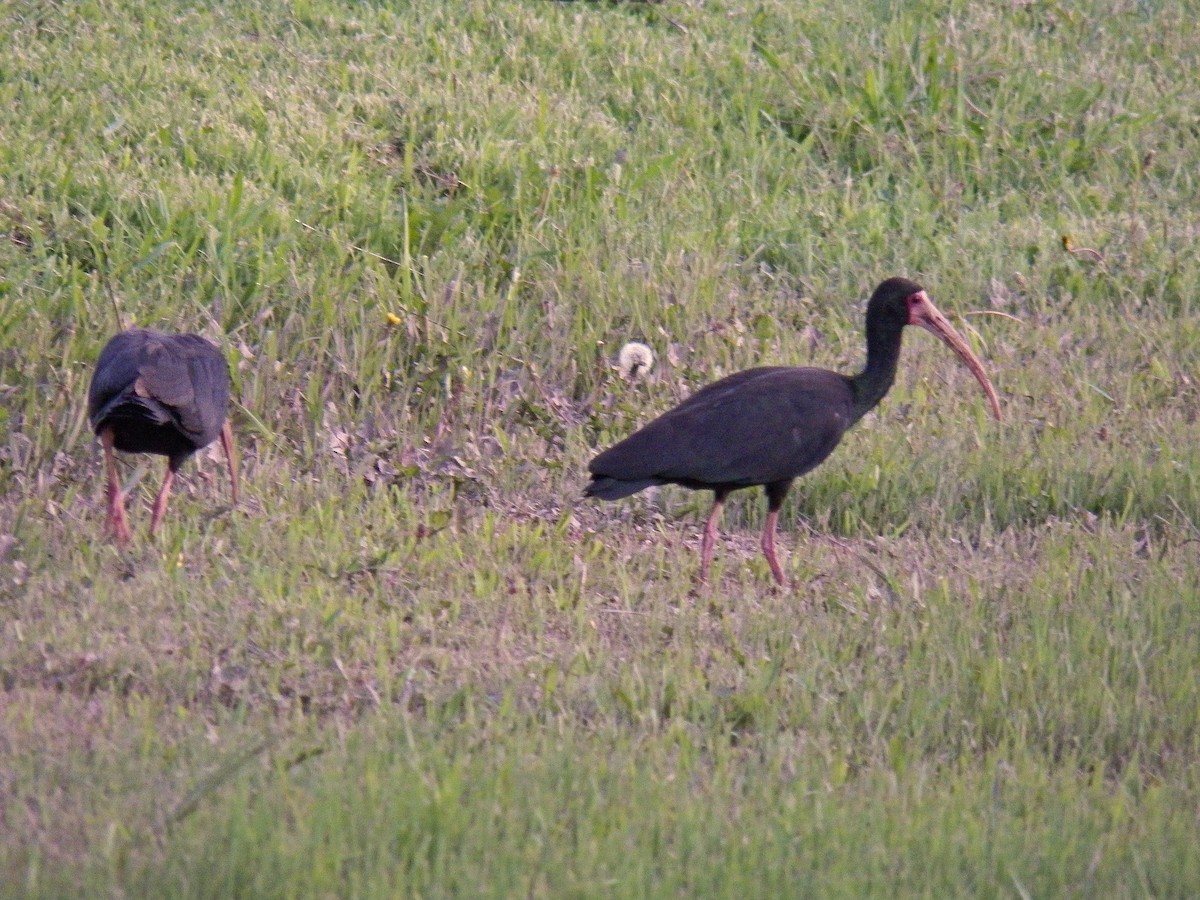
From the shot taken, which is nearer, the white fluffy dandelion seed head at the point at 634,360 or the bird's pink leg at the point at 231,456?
the bird's pink leg at the point at 231,456

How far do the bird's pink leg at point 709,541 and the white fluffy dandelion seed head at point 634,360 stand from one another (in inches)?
56.0

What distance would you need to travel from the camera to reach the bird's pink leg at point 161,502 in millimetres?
5585

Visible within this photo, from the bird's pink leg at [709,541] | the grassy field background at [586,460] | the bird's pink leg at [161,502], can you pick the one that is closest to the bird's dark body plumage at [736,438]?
the bird's pink leg at [709,541]

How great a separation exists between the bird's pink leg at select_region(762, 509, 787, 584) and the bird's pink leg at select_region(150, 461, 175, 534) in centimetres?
230

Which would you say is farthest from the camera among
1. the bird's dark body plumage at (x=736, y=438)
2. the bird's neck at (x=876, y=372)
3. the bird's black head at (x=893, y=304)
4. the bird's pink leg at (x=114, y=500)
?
the bird's black head at (x=893, y=304)

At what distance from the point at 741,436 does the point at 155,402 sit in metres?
2.19

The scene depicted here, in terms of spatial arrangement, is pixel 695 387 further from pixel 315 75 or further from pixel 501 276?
pixel 315 75

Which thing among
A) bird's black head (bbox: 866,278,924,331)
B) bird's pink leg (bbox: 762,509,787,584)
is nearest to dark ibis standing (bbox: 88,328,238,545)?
bird's pink leg (bbox: 762,509,787,584)

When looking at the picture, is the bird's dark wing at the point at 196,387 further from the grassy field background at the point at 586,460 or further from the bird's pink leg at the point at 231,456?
the grassy field background at the point at 586,460

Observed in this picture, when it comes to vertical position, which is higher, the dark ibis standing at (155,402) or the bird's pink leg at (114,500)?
the dark ibis standing at (155,402)

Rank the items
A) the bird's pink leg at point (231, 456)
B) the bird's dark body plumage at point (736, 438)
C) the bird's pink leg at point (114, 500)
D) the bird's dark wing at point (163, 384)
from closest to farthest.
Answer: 1. the bird's dark wing at point (163, 384)
2. the bird's pink leg at point (114, 500)
3. the bird's dark body plumage at point (736, 438)
4. the bird's pink leg at point (231, 456)

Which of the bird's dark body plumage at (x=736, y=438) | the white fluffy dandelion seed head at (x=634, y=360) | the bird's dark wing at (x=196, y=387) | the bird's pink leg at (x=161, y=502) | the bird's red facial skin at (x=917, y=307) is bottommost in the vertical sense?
the bird's pink leg at (x=161, y=502)

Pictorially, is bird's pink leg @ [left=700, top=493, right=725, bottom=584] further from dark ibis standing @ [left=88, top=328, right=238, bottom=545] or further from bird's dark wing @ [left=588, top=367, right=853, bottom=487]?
dark ibis standing @ [left=88, top=328, right=238, bottom=545]

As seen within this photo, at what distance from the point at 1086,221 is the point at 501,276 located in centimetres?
391
